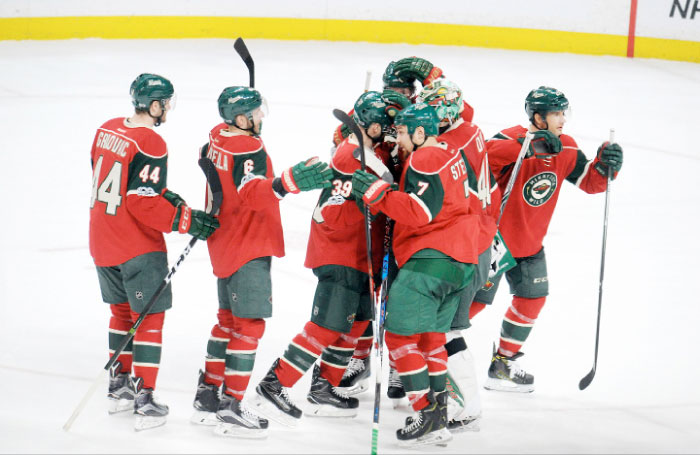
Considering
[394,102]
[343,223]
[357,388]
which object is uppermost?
[394,102]

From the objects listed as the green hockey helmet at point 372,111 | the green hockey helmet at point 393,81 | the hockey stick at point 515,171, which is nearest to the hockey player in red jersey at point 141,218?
the green hockey helmet at point 372,111

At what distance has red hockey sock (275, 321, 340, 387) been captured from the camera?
152 inches

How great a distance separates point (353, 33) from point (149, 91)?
26.3ft

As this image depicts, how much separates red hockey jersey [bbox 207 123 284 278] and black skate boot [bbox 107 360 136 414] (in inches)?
23.5

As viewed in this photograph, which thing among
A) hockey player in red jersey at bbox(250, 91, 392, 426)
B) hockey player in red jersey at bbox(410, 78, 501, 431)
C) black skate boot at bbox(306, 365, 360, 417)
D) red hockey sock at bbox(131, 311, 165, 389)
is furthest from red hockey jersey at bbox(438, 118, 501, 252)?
red hockey sock at bbox(131, 311, 165, 389)

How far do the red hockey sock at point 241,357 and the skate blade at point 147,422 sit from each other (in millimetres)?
265

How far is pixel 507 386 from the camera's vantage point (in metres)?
4.34

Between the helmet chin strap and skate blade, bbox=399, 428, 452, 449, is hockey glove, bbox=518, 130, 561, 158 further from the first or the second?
the helmet chin strap

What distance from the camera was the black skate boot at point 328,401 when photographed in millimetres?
3990

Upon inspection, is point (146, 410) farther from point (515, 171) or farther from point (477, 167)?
point (515, 171)

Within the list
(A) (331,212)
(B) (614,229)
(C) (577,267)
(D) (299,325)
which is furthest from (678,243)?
(A) (331,212)

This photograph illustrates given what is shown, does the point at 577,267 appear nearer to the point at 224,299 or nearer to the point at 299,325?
the point at 299,325

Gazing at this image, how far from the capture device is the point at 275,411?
3.85 meters

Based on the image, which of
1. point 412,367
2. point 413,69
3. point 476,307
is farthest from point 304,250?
point 412,367
